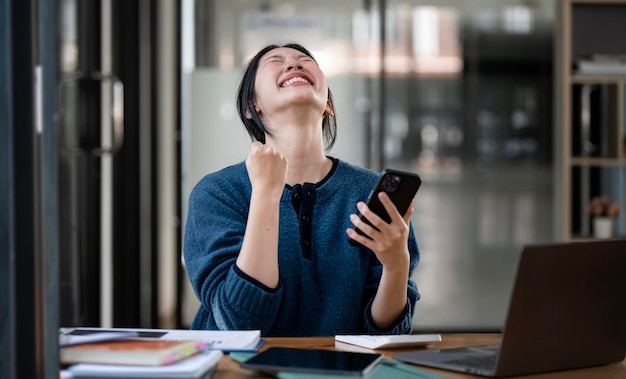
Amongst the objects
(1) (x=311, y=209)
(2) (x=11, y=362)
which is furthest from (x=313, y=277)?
(2) (x=11, y=362)

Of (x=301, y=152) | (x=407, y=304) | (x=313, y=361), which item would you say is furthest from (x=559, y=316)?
(x=301, y=152)

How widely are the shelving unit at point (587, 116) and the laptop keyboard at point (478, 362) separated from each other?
3.39 metres

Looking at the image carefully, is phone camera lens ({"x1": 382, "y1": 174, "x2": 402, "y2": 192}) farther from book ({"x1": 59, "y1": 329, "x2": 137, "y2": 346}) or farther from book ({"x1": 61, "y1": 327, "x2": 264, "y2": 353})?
book ({"x1": 59, "y1": 329, "x2": 137, "y2": 346})

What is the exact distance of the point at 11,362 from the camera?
105cm

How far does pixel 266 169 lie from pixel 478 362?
0.59 meters

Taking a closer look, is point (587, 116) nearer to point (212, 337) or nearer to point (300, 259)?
point (300, 259)

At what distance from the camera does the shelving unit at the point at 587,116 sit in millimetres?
4715

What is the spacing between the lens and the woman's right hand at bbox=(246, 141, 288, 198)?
1.79 meters

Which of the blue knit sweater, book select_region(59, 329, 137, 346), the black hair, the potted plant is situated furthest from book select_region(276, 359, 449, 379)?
the potted plant

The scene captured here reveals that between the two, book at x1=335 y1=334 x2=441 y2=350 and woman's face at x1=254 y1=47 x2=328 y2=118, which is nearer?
book at x1=335 y1=334 x2=441 y2=350

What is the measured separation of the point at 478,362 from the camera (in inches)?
56.2

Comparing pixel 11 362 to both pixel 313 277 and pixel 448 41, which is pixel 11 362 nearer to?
pixel 313 277

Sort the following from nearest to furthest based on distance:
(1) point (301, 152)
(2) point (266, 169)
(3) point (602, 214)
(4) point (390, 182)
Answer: (4) point (390, 182) < (2) point (266, 169) < (1) point (301, 152) < (3) point (602, 214)

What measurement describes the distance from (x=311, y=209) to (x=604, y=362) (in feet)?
2.42
